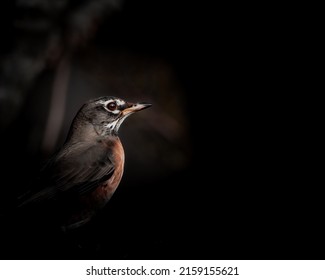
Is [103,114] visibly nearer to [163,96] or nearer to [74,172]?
[74,172]

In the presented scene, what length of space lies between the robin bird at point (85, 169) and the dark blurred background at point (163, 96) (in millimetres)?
1511

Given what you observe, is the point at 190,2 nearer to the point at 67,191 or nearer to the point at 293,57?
the point at 293,57

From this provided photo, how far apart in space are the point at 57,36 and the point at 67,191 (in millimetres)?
4677

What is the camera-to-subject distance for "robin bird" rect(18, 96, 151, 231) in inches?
180

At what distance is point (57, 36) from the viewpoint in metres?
8.74

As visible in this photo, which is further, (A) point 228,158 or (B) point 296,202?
(A) point 228,158

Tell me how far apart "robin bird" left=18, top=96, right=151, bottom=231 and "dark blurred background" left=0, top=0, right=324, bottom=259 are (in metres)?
1.51

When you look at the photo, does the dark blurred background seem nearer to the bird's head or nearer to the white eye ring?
the bird's head

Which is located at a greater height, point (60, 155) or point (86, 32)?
point (86, 32)

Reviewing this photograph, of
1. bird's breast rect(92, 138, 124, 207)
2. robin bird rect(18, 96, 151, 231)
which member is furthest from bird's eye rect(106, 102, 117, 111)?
bird's breast rect(92, 138, 124, 207)

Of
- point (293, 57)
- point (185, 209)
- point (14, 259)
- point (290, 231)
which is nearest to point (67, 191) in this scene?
point (14, 259)

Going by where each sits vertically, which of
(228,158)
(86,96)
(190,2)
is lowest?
(228,158)

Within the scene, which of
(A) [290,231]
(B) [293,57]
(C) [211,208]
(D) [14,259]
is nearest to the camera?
(D) [14,259]

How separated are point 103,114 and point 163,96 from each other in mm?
4487
